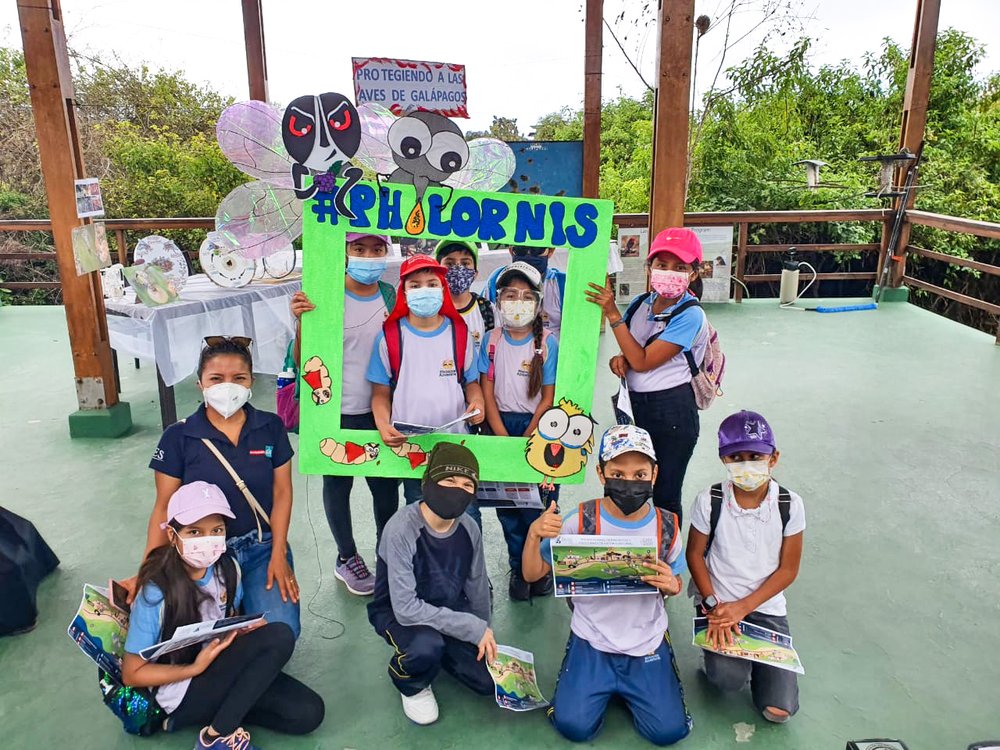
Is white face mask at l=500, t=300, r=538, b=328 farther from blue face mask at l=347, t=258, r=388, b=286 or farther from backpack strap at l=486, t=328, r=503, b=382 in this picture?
blue face mask at l=347, t=258, r=388, b=286

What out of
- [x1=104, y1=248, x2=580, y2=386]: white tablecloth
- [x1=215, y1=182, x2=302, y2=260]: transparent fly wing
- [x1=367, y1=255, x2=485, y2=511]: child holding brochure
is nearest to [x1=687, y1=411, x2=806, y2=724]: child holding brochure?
[x1=367, y1=255, x2=485, y2=511]: child holding brochure

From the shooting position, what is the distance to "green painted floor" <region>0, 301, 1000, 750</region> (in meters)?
2.21

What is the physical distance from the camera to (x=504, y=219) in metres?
2.29

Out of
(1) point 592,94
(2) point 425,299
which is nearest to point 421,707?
(2) point 425,299

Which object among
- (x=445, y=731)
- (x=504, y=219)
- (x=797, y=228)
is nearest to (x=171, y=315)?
(x=504, y=219)

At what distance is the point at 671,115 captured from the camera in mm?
3355

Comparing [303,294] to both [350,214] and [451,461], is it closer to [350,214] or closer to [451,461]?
[350,214]

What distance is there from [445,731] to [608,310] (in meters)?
1.36

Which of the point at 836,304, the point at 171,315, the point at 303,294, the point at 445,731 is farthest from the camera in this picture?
the point at 836,304

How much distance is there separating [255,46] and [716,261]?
514cm

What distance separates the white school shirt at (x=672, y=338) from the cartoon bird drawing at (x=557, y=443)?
30 cm

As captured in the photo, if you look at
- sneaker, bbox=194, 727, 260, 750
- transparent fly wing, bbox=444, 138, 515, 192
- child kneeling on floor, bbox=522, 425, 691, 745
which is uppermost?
transparent fly wing, bbox=444, 138, 515, 192

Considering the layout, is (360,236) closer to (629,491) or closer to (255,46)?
(629,491)

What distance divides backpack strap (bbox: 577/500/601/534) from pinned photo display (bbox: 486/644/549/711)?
0.45m
